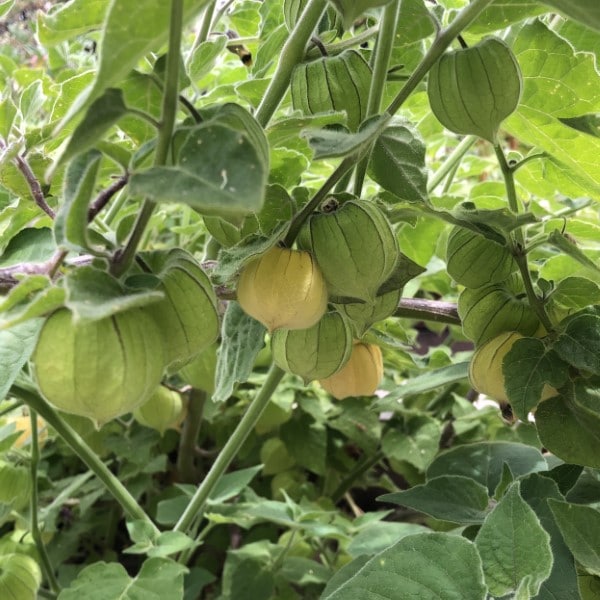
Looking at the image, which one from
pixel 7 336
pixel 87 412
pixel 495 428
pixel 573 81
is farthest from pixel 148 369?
pixel 495 428

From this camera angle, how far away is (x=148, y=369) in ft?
1.08

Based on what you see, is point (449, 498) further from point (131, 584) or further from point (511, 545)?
point (131, 584)

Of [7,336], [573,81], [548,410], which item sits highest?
[573,81]

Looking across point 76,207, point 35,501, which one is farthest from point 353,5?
point 35,501

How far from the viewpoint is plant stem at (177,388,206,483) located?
925mm

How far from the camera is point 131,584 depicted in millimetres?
611

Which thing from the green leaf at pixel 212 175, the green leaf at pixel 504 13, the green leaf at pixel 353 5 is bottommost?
the green leaf at pixel 212 175

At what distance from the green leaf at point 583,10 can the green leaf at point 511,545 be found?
11.0 inches

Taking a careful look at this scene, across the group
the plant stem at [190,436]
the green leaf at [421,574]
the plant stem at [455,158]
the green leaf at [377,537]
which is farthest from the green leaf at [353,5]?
the plant stem at [190,436]

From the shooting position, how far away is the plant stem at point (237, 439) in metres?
0.67

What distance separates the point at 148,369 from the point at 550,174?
47 cm

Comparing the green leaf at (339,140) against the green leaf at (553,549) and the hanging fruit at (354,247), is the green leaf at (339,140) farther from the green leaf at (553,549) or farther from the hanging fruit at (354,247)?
the green leaf at (553,549)

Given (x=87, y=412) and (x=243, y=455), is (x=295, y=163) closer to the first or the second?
(x=87, y=412)

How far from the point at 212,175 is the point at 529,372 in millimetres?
336
